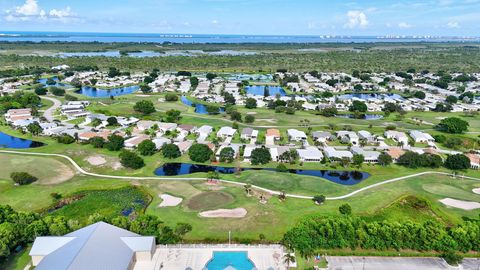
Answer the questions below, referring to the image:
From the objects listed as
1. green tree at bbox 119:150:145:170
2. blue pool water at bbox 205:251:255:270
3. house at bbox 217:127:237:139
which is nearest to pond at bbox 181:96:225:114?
house at bbox 217:127:237:139

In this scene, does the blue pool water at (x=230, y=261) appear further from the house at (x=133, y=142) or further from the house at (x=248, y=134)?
the house at (x=248, y=134)

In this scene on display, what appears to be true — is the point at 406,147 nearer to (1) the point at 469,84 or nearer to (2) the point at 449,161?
(2) the point at 449,161

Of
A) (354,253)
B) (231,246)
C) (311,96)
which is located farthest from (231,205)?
(311,96)

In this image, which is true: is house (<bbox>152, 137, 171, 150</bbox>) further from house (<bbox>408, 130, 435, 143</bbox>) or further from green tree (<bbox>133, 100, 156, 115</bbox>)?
house (<bbox>408, 130, 435, 143</bbox>)

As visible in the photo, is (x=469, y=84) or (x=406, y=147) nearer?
(x=406, y=147)

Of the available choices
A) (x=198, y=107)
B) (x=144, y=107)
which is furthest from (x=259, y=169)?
(x=198, y=107)

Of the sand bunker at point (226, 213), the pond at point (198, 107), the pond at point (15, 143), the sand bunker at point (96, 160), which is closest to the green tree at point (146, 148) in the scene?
the sand bunker at point (96, 160)
